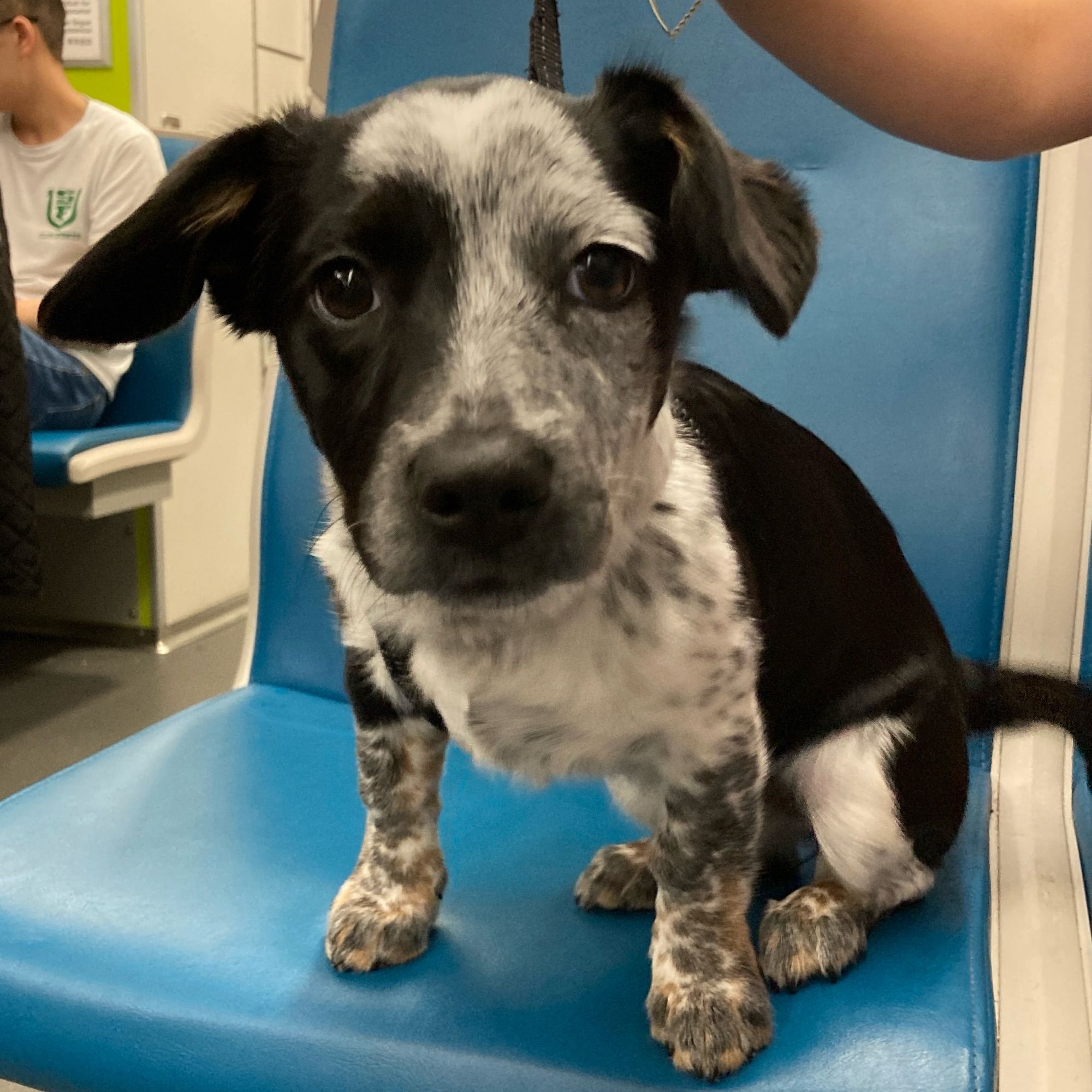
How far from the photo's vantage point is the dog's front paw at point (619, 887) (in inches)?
39.1

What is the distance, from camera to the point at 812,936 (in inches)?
35.5

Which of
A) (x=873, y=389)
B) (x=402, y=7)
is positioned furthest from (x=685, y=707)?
(x=402, y=7)

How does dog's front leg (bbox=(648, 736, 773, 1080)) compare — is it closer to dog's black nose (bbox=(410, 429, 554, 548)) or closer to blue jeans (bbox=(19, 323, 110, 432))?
dog's black nose (bbox=(410, 429, 554, 548))

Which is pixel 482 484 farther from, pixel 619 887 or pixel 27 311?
pixel 27 311

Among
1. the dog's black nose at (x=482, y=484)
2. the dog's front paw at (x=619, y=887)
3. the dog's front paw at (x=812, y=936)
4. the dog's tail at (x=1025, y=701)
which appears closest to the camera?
the dog's black nose at (x=482, y=484)

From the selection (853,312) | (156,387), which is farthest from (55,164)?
(853,312)

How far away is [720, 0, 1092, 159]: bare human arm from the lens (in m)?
0.74

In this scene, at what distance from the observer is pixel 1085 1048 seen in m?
0.87

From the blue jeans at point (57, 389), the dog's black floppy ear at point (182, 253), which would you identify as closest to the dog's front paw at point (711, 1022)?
the dog's black floppy ear at point (182, 253)

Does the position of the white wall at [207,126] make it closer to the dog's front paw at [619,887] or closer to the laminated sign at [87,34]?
the laminated sign at [87,34]

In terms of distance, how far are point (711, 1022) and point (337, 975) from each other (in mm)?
307

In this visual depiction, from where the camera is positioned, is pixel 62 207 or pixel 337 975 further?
pixel 62 207

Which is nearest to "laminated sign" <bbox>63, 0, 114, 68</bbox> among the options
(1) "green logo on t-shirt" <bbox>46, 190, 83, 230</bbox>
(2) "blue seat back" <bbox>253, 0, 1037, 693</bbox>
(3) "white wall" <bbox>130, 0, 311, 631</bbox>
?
(3) "white wall" <bbox>130, 0, 311, 631</bbox>

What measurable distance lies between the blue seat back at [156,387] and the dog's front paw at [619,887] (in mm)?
1984
